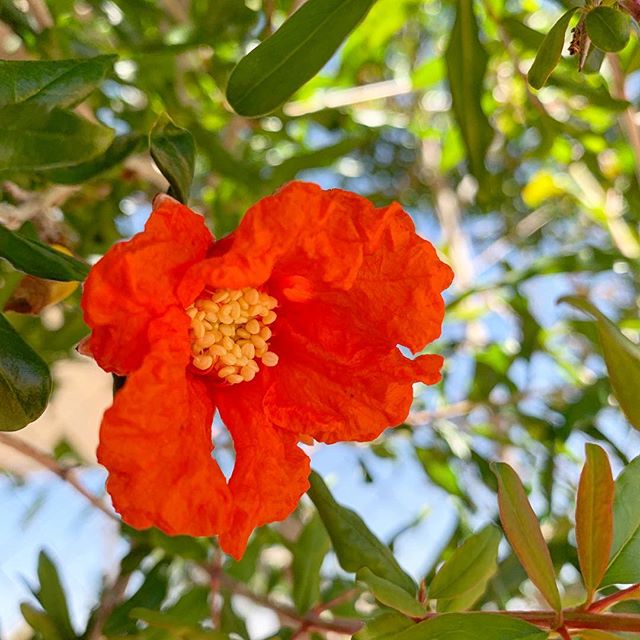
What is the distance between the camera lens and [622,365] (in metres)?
0.64

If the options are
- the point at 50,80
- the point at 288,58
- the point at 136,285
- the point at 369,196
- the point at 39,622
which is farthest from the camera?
the point at 369,196

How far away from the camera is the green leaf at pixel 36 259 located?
0.68 meters

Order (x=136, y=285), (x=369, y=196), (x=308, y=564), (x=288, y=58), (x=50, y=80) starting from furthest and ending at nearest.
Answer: (x=369, y=196) < (x=308, y=564) < (x=288, y=58) < (x=50, y=80) < (x=136, y=285)

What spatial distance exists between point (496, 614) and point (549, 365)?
1.51 meters

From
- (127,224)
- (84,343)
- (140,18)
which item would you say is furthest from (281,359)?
(127,224)

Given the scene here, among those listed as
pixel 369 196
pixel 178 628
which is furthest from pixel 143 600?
pixel 369 196

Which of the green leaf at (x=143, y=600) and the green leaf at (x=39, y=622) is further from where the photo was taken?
the green leaf at (x=143, y=600)

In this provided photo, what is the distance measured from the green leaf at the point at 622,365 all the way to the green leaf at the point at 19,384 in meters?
0.45

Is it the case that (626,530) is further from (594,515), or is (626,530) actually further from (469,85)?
(469,85)

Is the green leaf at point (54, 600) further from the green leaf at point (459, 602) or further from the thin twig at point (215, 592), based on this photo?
the green leaf at point (459, 602)

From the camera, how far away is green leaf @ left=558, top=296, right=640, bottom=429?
64 centimetres

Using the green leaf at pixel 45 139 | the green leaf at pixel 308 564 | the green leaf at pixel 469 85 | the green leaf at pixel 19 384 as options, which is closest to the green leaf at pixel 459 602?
the green leaf at pixel 308 564

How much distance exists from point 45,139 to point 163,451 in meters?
0.29

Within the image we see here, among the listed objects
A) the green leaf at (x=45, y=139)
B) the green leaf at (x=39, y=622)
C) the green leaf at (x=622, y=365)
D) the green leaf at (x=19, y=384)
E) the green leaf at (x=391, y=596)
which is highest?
the green leaf at (x=45, y=139)
